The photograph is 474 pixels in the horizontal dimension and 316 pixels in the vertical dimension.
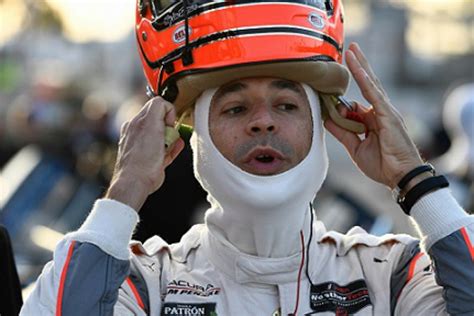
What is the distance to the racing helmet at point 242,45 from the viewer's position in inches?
156

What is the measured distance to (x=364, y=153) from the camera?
167 inches

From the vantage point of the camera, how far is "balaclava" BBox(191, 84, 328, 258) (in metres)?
3.96

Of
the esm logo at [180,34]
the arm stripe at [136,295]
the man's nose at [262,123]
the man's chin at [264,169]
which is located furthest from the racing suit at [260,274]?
the esm logo at [180,34]

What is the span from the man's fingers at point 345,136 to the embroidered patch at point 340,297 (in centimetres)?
50

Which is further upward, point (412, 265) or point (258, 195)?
point (258, 195)

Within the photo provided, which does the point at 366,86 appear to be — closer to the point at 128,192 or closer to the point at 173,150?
the point at 173,150

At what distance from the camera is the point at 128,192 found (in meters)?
3.90

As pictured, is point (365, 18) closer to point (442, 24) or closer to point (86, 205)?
point (442, 24)

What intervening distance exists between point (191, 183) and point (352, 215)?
1.75 metres

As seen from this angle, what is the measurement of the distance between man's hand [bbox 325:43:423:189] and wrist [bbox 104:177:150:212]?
773 mm

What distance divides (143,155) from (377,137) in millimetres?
847

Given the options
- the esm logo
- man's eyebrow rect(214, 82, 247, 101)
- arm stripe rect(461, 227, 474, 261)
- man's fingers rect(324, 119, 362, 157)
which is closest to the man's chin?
man's eyebrow rect(214, 82, 247, 101)

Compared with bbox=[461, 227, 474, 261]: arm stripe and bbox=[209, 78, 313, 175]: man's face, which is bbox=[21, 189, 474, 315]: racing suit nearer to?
bbox=[461, 227, 474, 261]: arm stripe

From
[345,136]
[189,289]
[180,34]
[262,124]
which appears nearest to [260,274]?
[189,289]
